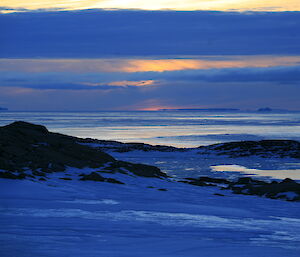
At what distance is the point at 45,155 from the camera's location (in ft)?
52.0

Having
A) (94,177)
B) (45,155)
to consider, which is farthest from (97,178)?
(45,155)

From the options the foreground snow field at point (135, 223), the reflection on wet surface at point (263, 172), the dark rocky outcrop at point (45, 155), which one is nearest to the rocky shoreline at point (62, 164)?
the dark rocky outcrop at point (45, 155)

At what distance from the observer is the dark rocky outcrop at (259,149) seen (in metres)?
31.4

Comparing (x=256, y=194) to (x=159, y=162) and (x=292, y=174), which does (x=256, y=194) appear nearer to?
(x=292, y=174)

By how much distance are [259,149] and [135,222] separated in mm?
26651

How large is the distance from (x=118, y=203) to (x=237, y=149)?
81.4ft

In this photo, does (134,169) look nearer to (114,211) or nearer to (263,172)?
(114,211)

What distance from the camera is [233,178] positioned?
68.8 feet

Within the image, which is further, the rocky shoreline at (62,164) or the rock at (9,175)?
the rocky shoreline at (62,164)

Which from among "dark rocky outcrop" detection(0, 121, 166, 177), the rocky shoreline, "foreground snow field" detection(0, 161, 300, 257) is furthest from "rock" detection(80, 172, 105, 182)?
"dark rocky outcrop" detection(0, 121, 166, 177)

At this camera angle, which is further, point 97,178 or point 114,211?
point 97,178

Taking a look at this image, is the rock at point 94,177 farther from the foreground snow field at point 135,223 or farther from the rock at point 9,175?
the rock at point 9,175

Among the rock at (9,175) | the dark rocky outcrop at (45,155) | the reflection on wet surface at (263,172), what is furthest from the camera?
the reflection on wet surface at (263,172)

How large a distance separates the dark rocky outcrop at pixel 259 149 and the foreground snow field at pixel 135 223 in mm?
19184
